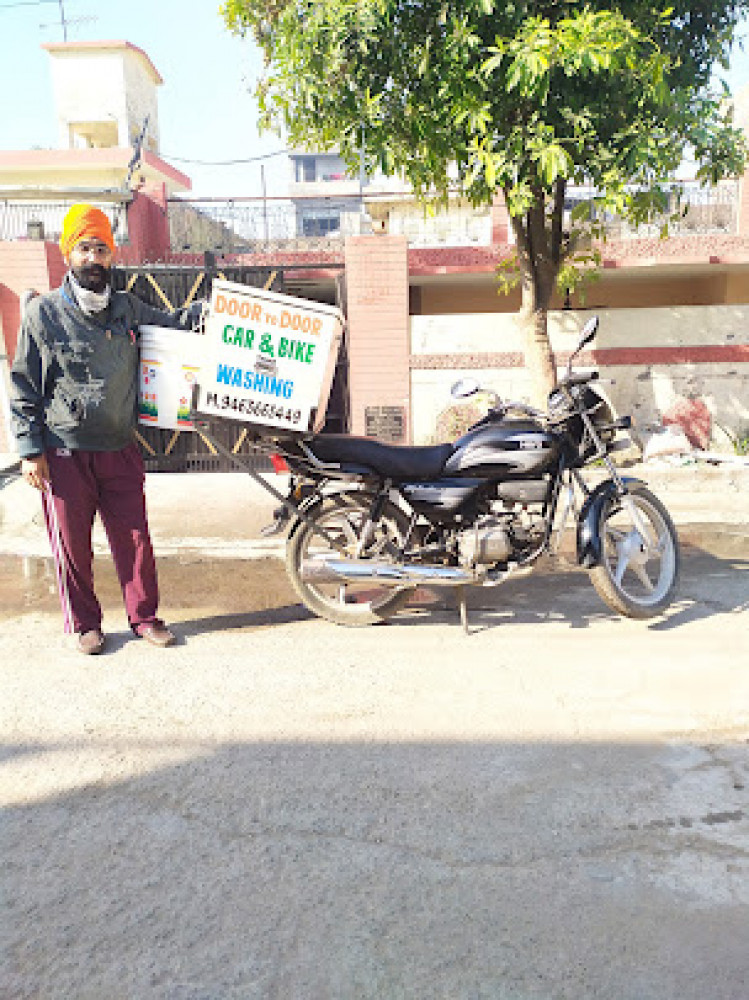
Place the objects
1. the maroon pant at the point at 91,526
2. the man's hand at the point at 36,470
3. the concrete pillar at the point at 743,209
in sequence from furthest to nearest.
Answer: the concrete pillar at the point at 743,209, the maroon pant at the point at 91,526, the man's hand at the point at 36,470

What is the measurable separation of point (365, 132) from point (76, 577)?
4.14 metres

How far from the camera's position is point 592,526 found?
3.78m

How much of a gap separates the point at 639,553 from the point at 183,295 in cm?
612

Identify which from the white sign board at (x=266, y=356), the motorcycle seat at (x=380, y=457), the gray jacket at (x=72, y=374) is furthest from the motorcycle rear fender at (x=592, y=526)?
the gray jacket at (x=72, y=374)

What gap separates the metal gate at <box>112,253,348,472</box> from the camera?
8.23 metres

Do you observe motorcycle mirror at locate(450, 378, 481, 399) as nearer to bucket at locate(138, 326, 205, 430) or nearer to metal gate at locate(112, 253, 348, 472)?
bucket at locate(138, 326, 205, 430)

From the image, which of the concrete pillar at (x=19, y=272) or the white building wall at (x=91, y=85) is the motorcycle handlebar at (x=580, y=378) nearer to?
the concrete pillar at (x=19, y=272)

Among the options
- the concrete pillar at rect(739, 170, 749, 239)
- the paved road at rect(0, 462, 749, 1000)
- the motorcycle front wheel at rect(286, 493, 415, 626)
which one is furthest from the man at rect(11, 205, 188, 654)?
the concrete pillar at rect(739, 170, 749, 239)

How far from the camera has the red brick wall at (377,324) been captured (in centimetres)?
815

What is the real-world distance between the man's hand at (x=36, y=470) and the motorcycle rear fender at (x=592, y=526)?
257 centimetres

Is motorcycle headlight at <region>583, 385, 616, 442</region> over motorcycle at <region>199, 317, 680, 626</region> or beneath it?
over

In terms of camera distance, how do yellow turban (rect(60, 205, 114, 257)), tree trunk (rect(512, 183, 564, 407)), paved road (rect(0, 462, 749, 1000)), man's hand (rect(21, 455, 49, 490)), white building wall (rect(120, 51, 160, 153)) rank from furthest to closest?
white building wall (rect(120, 51, 160, 153))
tree trunk (rect(512, 183, 564, 407))
man's hand (rect(21, 455, 49, 490))
yellow turban (rect(60, 205, 114, 257))
paved road (rect(0, 462, 749, 1000))

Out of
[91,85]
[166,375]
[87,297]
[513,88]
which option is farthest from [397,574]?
[91,85]

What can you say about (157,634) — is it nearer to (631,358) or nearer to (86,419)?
(86,419)
